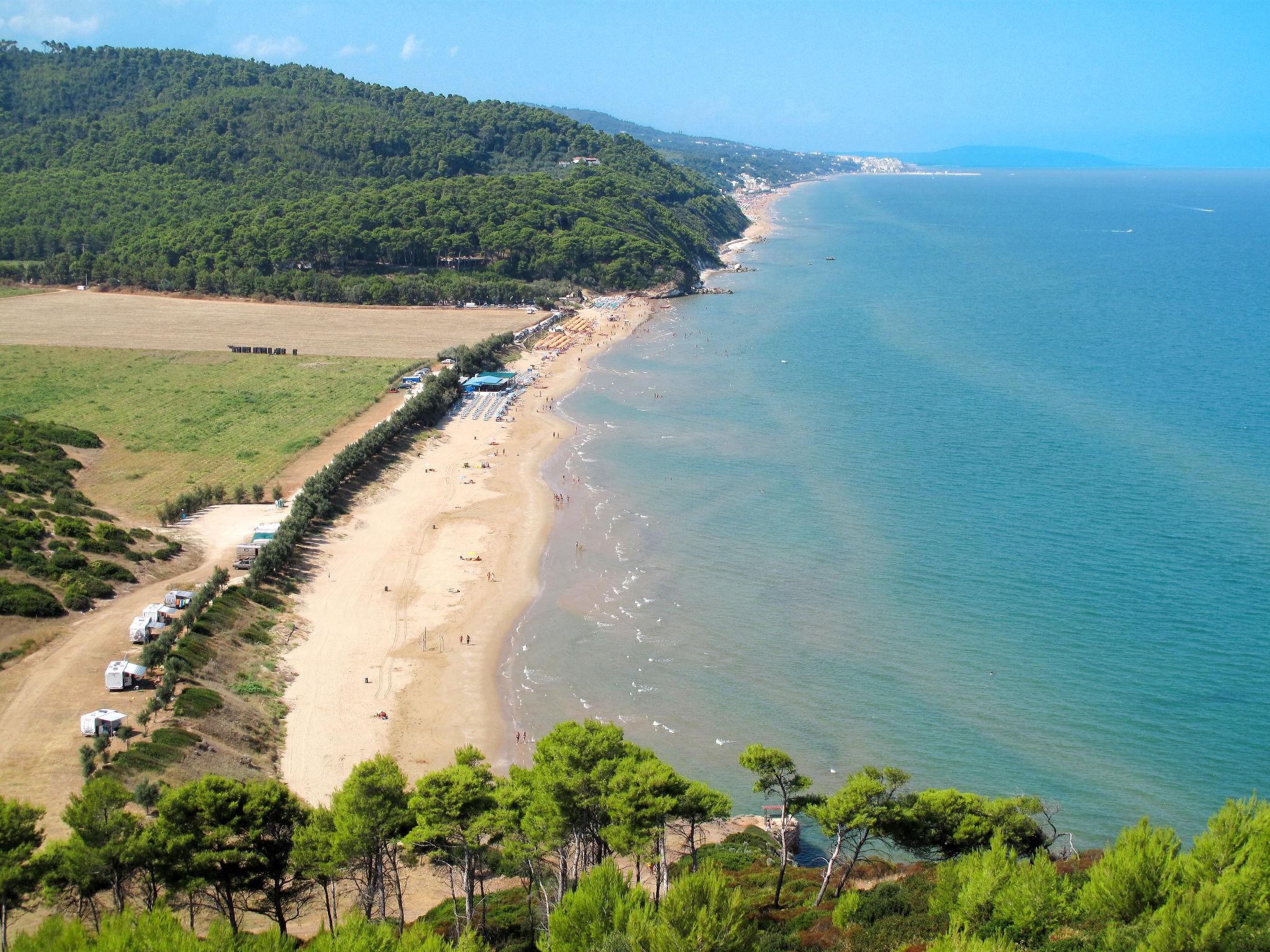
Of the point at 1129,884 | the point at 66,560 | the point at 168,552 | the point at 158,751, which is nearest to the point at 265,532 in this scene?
the point at 168,552

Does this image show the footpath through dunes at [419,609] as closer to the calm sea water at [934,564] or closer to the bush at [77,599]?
the calm sea water at [934,564]

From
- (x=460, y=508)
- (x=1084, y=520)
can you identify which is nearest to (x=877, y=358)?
(x=1084, y=520)

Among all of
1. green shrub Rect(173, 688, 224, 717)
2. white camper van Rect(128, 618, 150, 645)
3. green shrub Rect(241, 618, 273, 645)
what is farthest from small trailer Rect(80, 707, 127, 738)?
green shrub Rect(241, 618, 273, 645)

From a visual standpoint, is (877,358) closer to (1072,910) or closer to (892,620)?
(892,620)

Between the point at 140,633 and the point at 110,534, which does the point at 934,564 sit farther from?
the point at 110,534

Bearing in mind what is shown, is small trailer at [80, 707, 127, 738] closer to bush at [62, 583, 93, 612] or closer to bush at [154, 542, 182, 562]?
bush at [62, 583, 93, 612]

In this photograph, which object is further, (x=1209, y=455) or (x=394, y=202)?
(x=394, y=202)

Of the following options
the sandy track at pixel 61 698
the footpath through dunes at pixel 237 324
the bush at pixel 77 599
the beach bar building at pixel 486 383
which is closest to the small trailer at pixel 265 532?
the sandy track at pixel 61 698
